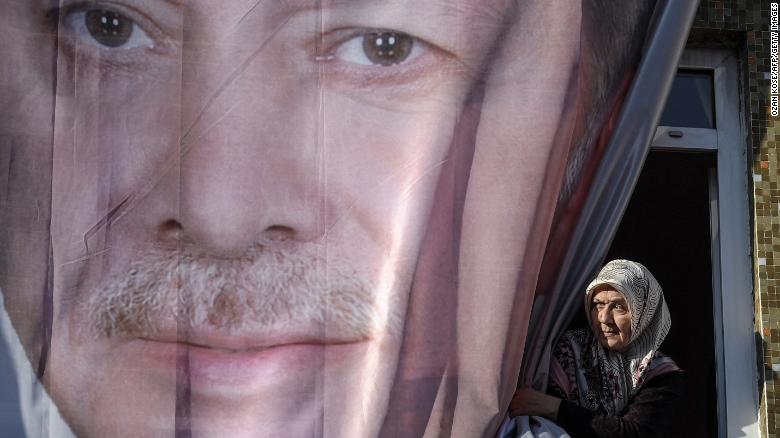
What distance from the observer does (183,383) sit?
2.21 meters

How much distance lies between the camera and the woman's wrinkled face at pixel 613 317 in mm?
2447

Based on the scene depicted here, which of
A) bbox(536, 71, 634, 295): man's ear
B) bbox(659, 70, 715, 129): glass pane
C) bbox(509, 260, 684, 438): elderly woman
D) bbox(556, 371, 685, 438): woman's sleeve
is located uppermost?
bbox(659, 70, 715, 129): glass pane

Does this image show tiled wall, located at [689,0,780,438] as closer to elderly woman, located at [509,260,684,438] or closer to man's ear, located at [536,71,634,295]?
elderly woman, located at [509,260,684,438]

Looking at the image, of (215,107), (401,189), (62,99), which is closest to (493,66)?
(401,189)

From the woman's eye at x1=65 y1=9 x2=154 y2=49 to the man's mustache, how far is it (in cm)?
48

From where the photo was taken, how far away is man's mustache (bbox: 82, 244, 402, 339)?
221 cm

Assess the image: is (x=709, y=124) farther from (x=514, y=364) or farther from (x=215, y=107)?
(x=215, y=107)

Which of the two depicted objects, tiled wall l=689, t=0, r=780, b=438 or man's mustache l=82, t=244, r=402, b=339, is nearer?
man's mustache l=82, t=244, r=402, b=339

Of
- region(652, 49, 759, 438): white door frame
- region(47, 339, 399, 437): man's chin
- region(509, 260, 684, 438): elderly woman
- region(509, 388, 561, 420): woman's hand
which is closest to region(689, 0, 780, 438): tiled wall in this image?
region(652, 49, 759, 438): white door frame

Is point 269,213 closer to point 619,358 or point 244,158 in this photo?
point 244,158

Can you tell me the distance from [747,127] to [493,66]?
86 centimetres

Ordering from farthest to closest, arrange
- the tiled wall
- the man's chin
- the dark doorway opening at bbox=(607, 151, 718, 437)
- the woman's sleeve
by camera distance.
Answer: the dark doorway opening at bbox=(607, 151, 718, 437) < the tiled wall < the woman's sleeve < the man's chin

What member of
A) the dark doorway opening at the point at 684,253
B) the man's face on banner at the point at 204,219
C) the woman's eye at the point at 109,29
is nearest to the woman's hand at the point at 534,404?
the man's face on banner at the point at 204,219

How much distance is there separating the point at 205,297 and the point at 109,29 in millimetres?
653
